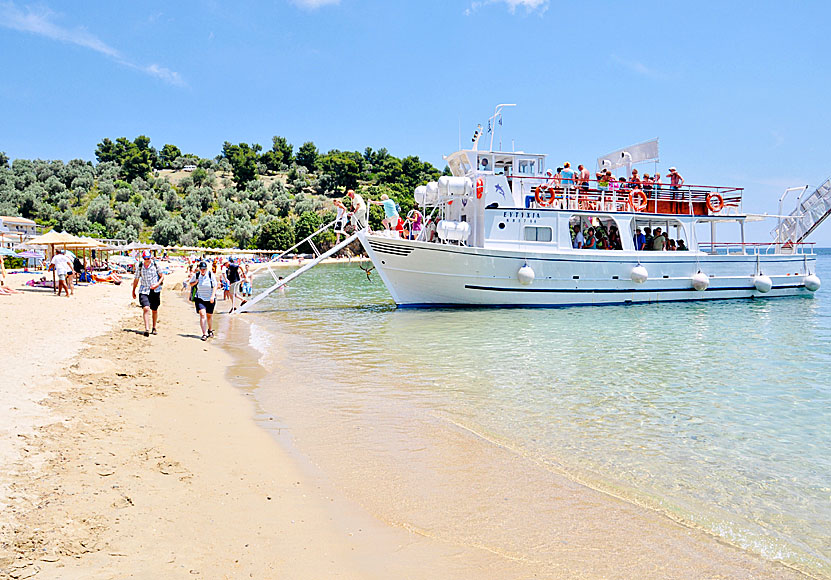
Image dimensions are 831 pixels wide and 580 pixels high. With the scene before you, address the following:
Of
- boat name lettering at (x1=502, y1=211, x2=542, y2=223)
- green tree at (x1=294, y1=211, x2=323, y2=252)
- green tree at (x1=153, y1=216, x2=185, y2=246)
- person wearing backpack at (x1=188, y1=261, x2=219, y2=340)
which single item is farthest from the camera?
green tree at (x1=294, y1=211, x2=323, y2=252)

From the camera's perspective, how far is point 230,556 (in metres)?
3.67

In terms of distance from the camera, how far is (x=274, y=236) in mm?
76125

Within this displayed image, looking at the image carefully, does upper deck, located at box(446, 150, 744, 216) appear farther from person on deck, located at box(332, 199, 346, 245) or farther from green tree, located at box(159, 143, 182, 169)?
green tree, located at box(159, 143, 182, 169)

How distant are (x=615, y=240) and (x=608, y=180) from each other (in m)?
2.33

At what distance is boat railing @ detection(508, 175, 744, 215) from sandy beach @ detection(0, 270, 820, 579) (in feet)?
51.8

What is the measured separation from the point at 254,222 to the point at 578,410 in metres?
83.0

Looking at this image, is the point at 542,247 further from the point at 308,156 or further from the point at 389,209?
the point at 308,156

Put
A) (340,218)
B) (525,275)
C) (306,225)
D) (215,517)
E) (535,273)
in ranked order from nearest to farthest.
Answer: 1. (215,517)
2. (340,218)
3. (525,275)
4. (535,273)
5. (306,225)

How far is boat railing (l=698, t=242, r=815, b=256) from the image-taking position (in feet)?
77.9

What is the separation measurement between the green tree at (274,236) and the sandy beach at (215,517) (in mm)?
70691

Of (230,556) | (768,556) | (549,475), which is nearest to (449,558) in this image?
(230,556)

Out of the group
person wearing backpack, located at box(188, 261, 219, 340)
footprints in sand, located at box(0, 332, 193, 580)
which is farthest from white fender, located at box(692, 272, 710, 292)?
footprints in sand, located at box(0, 332, 193, 580)

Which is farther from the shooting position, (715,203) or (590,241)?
(715,203)

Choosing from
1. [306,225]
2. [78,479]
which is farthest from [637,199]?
[306,225]
